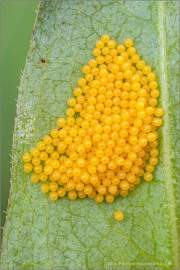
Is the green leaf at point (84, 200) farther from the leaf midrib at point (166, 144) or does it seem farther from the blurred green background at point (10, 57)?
the blurred green background at point (10, 57)

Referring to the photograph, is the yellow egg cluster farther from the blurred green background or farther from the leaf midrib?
the blurred green background

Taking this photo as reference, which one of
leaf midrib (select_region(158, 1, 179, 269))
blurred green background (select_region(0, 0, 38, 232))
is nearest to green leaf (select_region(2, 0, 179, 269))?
leaf midrib (select_region(158, 1, 179, 269))

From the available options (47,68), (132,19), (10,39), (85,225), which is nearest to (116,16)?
(132,19)

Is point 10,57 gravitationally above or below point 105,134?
above

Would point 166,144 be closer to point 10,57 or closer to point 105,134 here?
point 105,134

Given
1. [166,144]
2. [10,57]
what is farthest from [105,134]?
[10,57]
